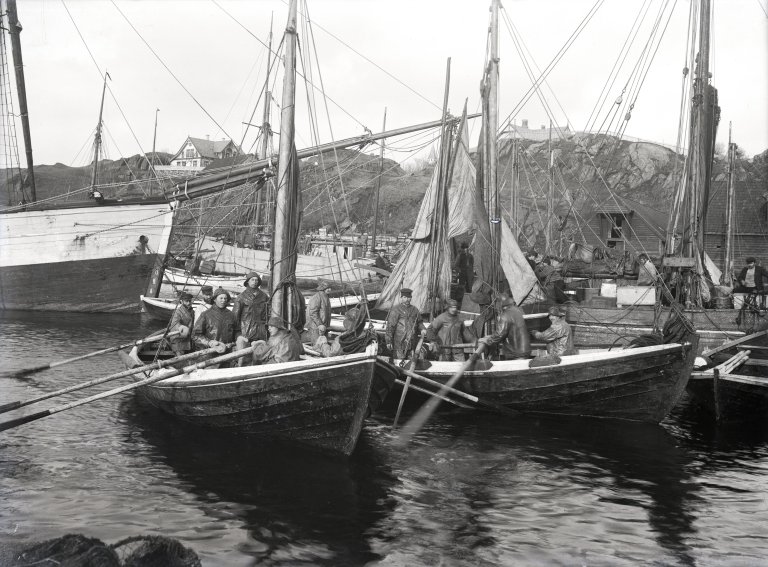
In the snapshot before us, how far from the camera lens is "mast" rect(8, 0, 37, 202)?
33.5m

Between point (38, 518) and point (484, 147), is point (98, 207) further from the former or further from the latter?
point (38, 518)

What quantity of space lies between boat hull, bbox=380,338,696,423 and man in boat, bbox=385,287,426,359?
30.9 inches

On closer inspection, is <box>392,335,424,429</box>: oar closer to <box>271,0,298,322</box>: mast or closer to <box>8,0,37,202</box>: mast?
<box>271,0,298,322</box>: mast

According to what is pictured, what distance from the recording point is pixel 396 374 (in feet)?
39.8

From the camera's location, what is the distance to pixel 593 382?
13.8 meters

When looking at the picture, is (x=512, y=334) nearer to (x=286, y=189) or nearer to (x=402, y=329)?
(x=402, y=329)

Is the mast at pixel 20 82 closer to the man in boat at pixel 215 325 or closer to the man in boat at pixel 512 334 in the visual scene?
the man in boat at pixel 215 325

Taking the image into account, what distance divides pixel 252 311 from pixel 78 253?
20.4m

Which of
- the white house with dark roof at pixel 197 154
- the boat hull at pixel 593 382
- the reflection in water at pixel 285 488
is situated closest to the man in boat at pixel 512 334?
the boat hull at pixel 593 382

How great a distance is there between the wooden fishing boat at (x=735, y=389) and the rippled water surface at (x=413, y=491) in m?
0.48

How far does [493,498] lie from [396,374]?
3.04 metres

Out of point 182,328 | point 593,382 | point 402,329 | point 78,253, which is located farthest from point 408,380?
point 78,253

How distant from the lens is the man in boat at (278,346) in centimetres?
1159

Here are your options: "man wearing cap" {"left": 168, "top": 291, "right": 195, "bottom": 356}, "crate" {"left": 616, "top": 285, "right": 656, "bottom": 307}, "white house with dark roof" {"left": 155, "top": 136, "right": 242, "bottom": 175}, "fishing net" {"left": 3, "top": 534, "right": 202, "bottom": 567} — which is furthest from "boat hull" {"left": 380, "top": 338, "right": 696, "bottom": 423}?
"white house with dark roof" {"left": 155, "top": 136, "right": 242, "bottom": 175}
